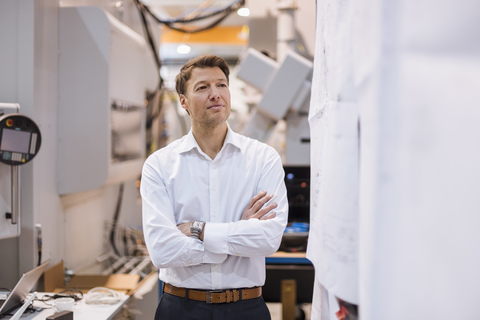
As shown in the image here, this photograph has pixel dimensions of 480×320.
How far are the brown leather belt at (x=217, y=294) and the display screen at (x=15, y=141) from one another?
3.76 ft

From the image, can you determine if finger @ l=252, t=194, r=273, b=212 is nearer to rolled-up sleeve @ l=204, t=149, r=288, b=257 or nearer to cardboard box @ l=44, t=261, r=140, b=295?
rolled-up sleeve @ l=204, t=149, r=288, b=257

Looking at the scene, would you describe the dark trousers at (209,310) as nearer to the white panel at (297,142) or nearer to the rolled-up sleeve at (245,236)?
the rolled-up sleeve at (245,236)

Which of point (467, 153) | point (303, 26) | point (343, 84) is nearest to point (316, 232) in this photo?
point (343, 84)

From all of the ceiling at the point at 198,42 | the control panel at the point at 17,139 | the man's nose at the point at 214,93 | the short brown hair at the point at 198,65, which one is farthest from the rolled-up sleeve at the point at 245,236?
the ceiling at the point at 198,42

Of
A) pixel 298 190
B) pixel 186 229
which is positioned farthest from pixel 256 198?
pixel 298 190

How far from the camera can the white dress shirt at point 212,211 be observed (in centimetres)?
193

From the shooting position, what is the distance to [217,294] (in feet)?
6.31

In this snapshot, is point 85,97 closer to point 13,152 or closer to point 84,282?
point 13,152

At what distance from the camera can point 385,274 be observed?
633mm

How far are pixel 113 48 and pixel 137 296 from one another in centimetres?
175

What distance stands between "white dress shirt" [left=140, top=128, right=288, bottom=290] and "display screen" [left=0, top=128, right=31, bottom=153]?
827 mm

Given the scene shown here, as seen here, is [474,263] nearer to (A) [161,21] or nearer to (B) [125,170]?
(B) [125,170]

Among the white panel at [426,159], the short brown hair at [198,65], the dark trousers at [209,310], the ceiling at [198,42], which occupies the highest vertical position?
the ceiling at [198,42]

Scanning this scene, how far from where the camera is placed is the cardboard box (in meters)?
3.09
